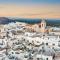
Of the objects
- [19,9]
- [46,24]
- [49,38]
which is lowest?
[49,38]

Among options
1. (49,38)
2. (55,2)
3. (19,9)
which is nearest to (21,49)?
(49,38)

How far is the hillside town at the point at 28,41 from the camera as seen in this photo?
95.0 inches

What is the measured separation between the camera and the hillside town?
2.41 metres

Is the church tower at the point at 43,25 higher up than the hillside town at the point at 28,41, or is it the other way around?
the church tower at the point at 43,25

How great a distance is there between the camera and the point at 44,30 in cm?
253

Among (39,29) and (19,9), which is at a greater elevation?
(19,9)

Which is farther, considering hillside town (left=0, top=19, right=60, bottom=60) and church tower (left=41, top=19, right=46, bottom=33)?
church tower (left=41, top=19, right=46, bottom=33)

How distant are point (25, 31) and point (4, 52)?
1.42 feet

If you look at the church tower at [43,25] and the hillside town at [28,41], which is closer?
the hillside town at [28,41]

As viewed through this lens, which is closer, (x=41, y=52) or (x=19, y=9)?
(x=41, y=52)

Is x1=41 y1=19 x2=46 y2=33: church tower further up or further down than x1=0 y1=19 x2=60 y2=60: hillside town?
further up

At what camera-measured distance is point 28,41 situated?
2.50 metres

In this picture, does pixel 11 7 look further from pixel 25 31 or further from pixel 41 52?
pixel 41 52

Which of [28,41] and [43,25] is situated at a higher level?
[43,25]
